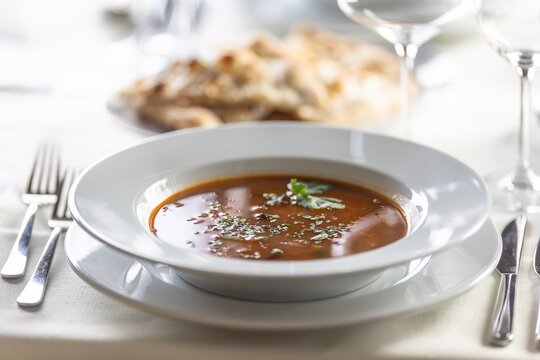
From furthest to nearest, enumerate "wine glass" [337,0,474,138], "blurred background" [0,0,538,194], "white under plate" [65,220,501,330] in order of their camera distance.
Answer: "blurred background" [0,0,538,194] < "wine glass" [337,0,474,138] < "white under plate" [65,220,501,330]

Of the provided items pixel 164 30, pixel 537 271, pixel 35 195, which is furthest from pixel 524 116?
pixel 164 30

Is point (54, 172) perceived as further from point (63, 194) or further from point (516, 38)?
point (516, 38)

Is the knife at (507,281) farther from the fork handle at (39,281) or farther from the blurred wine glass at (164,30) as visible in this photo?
the blurred wine glass at (164,30)

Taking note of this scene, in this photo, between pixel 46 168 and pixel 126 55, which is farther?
pixel 126 55

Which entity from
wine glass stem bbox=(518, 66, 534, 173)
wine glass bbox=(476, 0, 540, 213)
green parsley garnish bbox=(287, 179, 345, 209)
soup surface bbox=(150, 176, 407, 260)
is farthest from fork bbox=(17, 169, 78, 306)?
wine glass stem bbox=(518, 66, 534, 173)

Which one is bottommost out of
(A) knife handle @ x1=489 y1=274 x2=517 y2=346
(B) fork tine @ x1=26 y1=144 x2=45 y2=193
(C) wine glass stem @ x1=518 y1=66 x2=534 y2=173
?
(A) knife handle @ x1=489 y1=274 x2=517 y2=346

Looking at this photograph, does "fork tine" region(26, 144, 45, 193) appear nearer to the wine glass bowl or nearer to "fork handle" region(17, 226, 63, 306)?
"fork handle" region(17, 226, 63, 306)

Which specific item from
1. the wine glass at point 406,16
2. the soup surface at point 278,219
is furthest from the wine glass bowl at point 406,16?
the soup surface at point 278,219
